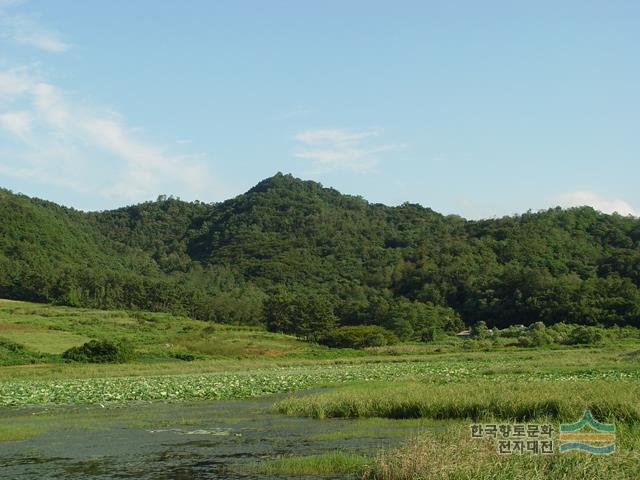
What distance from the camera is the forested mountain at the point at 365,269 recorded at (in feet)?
362

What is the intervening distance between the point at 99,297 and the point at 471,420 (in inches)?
4429

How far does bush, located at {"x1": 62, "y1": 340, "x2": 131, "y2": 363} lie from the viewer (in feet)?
196

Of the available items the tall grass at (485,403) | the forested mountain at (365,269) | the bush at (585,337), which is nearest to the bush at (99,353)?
the tall grass at (485,403)

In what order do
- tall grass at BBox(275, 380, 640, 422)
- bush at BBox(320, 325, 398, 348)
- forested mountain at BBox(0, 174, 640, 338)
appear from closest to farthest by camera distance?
tall grass at BBox(275, 380, 640, 422) → bush at BBox(320, 325, 398, 348) → forested mountain at BBox(0, 174, 640, 338)

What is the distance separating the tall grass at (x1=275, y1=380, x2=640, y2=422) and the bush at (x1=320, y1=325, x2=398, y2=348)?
6055cm

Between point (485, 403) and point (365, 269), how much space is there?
143892 millimetres

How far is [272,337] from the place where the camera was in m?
91.9

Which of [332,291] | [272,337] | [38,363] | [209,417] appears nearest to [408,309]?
[272,337]

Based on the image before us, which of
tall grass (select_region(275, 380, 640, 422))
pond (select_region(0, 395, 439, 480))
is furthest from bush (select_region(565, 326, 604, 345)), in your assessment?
pond (select_region(0, 395, 439, 480))

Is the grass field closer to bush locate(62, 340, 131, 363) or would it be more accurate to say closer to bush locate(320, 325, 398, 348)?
A: bush locate(62, 340, 131, 363)
